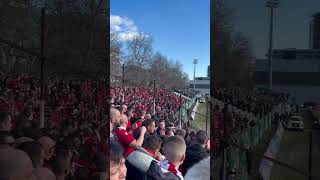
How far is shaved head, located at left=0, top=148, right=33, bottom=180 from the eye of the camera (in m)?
1.10

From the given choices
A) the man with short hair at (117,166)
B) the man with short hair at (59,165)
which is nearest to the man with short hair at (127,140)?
the man with short hair at (117,166)

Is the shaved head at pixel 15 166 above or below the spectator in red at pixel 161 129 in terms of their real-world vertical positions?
above

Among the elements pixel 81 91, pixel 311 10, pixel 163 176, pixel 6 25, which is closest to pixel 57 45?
pixel 6 25

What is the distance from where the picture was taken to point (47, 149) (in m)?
1.62

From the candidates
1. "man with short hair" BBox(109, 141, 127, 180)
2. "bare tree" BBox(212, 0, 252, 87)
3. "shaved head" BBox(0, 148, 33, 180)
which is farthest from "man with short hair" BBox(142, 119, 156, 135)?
→ "shaved head" BBox(0, 148, 33, 180)

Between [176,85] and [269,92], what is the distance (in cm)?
111

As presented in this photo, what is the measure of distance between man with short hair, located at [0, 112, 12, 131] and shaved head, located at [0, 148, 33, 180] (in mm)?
552

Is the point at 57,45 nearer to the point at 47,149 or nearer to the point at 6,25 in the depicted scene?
the point at 6,25

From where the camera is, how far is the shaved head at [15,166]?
110 centimetres

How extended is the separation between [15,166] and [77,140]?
3.63 ft

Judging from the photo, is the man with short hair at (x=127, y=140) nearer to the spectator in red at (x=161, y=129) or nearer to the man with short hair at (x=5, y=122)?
the spectator in red at (x=161, y=129)

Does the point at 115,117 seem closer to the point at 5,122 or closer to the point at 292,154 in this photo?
the point at 5,122

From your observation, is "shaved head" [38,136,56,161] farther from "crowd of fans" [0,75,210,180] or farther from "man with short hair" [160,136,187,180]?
"man with short hair" [160,136,187,180]

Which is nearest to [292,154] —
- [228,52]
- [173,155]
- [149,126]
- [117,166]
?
[228,52]
